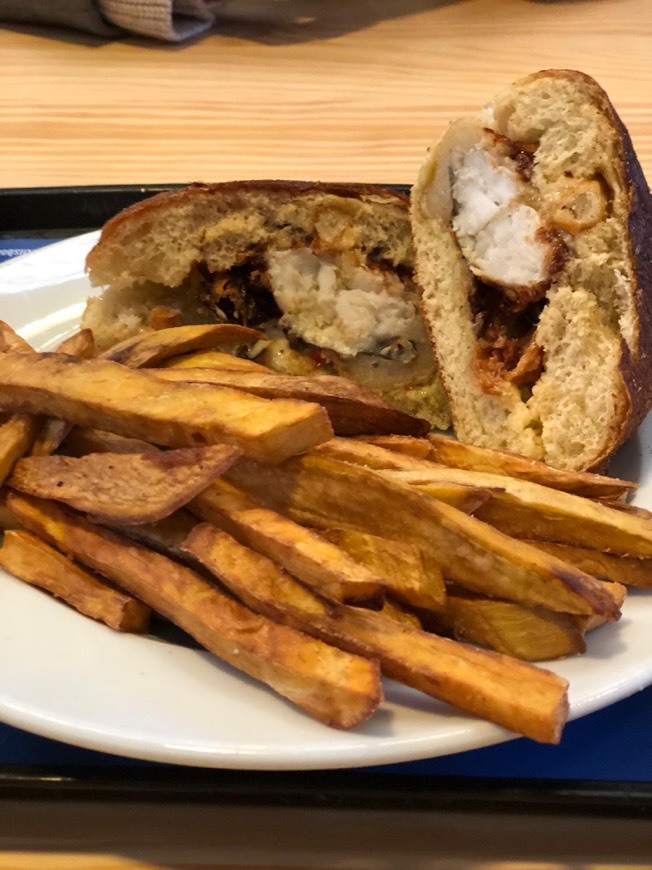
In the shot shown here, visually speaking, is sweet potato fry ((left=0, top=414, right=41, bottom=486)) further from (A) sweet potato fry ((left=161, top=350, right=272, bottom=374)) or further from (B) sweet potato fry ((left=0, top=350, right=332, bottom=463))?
(A) sweet potato fry ((left=161, top=350, right=272, bottom=374))

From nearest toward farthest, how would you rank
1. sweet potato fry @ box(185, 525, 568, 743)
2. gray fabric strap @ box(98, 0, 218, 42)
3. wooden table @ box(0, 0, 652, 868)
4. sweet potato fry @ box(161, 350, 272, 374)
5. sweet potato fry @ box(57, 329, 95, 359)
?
sweet potato fry @ box(185, 525, 568, 743)
sweet potato fry @ box(161, 350, 272, 374)
sweet potato fry @ box(57, 329, 95, 359)
wooden table @ box(0, 0, 652, 868)
gray fabric strap @ box(98, 0, 218, 42)

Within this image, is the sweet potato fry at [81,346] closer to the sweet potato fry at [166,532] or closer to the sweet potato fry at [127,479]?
the sweet potato fry at [127,479]

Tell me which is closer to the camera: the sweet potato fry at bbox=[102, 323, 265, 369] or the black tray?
the black tray

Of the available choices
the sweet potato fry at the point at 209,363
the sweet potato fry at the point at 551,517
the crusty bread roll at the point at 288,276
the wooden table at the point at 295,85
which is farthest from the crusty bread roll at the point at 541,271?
the wooden table at the point at 295,85

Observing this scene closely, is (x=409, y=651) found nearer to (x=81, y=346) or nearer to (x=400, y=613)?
(x=400, y=613)

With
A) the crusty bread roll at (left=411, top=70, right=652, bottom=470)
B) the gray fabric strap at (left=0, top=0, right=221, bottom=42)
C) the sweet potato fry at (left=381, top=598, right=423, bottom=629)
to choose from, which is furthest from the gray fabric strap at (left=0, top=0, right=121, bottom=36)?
the sweet potato fry at (left=381, top=598, right=423, bottom=629)

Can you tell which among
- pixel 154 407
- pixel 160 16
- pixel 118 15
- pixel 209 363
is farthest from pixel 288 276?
pixel 118 15
